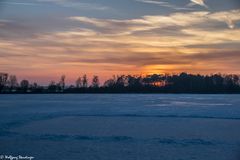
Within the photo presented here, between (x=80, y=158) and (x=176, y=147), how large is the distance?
2254 mm

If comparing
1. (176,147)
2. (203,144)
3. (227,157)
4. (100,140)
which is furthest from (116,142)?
(227,157)

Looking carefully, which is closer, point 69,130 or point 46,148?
point 46,148

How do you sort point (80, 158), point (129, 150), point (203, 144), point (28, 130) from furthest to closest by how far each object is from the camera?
point (28, 130)
point (203, 144)
point (129, 150)
point (80, 158)

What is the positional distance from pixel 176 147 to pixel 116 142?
140 cm

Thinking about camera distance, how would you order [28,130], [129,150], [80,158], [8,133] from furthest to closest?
[28,130] < [8,133] < [129,150] < [80,158]

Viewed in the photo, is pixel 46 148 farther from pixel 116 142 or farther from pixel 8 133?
pixel 8 133

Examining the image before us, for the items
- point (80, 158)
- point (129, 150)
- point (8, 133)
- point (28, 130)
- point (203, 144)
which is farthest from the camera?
point (28, 130)

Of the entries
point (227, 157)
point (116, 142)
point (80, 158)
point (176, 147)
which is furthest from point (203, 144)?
point (80, 158)

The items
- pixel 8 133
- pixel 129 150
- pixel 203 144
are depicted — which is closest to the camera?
pixel 129 150

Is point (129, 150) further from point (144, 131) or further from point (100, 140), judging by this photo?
point (144, 131)

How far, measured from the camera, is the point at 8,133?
1020 cm

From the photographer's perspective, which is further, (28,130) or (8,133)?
(28,130)

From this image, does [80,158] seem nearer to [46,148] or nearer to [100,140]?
[46,148]

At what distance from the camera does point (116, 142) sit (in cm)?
865
